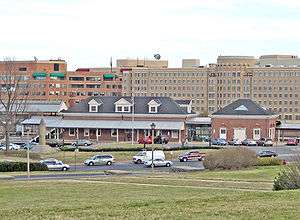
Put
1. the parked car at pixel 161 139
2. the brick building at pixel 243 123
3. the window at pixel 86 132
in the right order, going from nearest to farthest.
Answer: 1. the parked car at pixel 161 139
2. the brick building at pixel 243 123
3. the window at pixel 86 132

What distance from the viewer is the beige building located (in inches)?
6171

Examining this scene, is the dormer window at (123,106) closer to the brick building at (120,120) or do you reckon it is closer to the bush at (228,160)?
the brick building at (120,120)

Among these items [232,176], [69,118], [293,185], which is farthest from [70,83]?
[293,185]

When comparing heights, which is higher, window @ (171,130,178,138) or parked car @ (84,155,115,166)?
window @ (171,130,178,138)

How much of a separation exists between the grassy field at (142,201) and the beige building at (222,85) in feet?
383

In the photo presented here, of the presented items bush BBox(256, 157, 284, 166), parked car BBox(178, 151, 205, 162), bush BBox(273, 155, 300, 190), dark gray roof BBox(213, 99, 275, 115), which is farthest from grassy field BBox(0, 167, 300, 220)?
dark gray roof BBox(213, 99, 275, 115)

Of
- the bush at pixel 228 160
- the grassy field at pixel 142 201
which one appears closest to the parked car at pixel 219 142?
the bush at pixel 228 160

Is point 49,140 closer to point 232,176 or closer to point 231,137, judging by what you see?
point 231,137

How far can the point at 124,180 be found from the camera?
42.0 meters

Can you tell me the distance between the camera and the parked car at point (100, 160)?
65625 millimetres

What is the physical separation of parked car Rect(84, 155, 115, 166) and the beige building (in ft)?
289

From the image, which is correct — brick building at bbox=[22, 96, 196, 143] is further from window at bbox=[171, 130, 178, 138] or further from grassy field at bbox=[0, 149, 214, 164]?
grassy field at bbox=[0, 149, 214, 164]

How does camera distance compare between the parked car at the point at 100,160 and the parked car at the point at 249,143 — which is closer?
the parked car at the point at 100,160

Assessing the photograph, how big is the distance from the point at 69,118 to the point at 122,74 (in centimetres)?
7409
